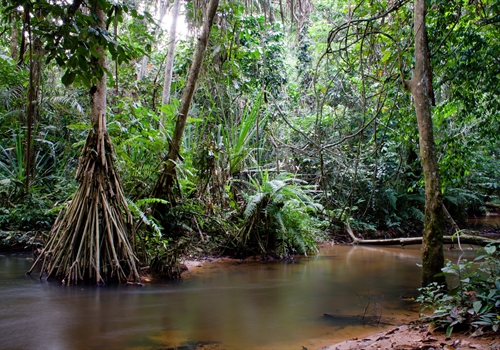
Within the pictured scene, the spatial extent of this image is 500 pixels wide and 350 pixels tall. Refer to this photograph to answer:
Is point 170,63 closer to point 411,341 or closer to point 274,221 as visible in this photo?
point 274,221

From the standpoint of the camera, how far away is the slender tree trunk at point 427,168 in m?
3.56

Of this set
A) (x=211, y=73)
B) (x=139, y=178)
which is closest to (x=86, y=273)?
(x=139, y=178)

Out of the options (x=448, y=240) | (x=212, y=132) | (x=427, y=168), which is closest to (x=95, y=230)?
(x=212, y=132)

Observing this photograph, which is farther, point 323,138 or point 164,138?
point 323,138

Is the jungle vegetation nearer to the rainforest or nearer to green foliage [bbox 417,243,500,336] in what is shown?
the rainforest

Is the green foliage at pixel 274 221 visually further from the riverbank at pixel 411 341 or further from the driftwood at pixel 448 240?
the riverbank at pixel 411 341

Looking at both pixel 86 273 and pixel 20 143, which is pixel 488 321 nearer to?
pixel 86 273

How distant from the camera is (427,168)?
3.68 metres

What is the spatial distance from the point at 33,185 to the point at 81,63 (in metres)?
5.52

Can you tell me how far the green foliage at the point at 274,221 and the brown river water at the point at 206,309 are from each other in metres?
0.99

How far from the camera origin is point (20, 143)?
6820 millimetres

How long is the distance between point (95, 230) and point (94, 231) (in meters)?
0.01

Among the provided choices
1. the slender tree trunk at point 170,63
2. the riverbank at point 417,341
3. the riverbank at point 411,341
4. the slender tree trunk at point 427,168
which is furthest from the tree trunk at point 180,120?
the riverbank at point 417,341

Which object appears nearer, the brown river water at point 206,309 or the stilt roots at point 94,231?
the brown river water at point 206,309
